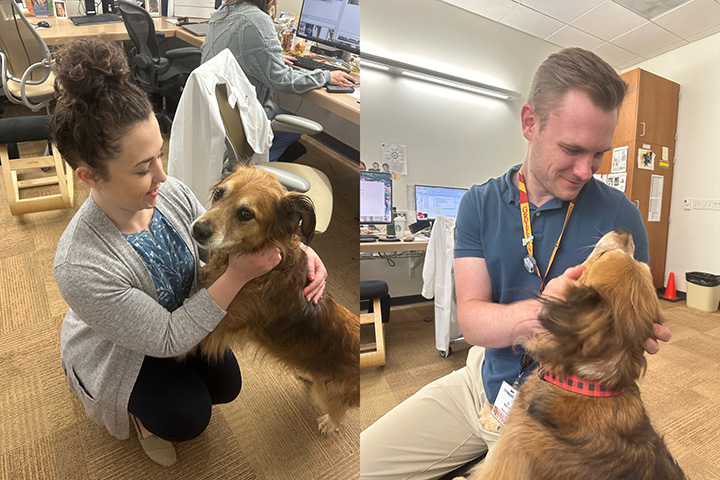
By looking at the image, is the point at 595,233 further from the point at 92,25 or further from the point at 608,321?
the point at 92,25

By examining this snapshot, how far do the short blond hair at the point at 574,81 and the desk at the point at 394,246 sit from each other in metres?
0.23

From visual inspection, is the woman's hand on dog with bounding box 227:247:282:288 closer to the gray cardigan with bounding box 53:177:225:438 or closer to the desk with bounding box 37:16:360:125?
the gray cardigan with bounding box 53:177:225:438

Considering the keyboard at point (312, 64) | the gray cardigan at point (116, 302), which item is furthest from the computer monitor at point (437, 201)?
the keyboard at point (312, 64)

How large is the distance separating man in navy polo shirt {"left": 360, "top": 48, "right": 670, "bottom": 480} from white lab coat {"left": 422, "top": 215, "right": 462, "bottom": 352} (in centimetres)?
1

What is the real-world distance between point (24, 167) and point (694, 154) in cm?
492

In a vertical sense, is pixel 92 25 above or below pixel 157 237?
above

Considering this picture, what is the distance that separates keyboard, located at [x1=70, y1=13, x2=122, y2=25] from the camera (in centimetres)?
527

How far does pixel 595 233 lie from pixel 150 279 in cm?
145

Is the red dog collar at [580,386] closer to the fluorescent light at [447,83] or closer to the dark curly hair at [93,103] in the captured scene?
the fluorescent light at [447,83]

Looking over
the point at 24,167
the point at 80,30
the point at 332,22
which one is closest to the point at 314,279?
the point at 332,22

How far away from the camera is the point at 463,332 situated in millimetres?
643

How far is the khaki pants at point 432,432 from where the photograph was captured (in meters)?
0.66

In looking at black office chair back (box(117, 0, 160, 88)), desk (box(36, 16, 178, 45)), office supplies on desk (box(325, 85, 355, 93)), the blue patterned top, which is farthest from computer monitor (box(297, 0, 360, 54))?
the blue patterned top

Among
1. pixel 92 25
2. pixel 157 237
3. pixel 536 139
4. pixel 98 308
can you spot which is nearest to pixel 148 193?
pixel 157 237
